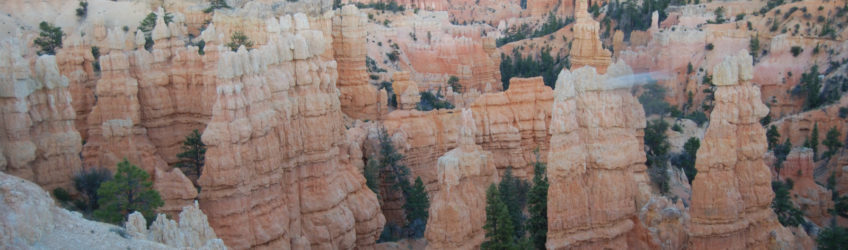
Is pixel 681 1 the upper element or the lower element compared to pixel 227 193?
upper

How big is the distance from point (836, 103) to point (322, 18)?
110ft

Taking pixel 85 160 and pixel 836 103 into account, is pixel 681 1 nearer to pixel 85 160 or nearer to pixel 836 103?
pixel 836 103

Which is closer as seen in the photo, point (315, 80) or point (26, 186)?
point (26, 186)

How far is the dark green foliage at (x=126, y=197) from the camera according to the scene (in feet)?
82.5

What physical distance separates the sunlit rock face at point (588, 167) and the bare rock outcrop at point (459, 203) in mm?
2824

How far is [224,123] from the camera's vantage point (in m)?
27.4

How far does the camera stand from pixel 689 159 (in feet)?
143

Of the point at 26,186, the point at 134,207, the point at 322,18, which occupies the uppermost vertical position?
the point at 322,18

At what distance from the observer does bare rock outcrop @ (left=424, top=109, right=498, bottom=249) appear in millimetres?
27766

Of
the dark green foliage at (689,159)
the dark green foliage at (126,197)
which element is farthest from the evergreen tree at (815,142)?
the dark green foliage at (126,197)

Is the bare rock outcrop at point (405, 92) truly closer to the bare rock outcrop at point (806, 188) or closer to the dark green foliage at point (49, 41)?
the dark green foliage at point (49, 41)

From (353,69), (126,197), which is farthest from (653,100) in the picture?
(126,197)

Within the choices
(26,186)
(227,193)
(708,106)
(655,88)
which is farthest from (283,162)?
(708,106)

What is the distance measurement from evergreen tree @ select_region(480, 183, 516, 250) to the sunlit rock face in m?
1.32
